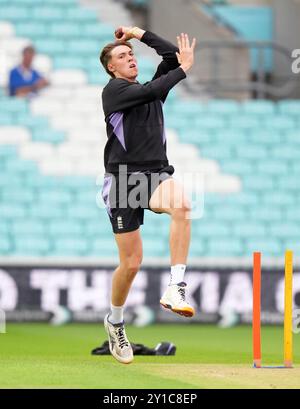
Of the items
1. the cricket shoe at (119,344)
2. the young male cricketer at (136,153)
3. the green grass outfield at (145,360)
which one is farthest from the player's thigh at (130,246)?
the green grass outfield at (145,360)

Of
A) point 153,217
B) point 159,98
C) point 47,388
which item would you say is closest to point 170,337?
point 153,217

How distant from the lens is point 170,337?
13.3 metres

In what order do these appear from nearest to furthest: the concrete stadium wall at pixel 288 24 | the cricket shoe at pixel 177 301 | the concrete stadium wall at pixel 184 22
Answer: the cricket shoe at pixel 177 301
the concrete stadium wall at pixel 184 22
the concrete stadium wall at pixel 288 24

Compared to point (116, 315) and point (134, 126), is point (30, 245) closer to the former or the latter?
point (116, 315)

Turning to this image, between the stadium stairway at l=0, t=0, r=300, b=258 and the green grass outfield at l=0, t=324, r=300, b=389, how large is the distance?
6.43 ft

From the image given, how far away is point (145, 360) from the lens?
9648mm

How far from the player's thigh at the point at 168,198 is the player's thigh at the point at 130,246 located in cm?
32

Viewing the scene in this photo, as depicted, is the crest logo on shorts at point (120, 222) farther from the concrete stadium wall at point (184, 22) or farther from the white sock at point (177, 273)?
the concrete stadium wall at point (184, 22)

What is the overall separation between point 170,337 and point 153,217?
3.54 meters

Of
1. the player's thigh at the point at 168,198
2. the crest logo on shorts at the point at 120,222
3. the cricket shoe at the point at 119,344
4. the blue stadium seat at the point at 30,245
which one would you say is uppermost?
the player's thigh at the point at 168,198

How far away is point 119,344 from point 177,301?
0.92 m

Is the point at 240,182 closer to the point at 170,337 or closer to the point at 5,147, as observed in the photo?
the point at 5,147

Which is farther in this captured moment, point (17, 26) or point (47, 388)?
point (17, 26)

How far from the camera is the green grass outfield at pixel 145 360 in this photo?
790 cm
